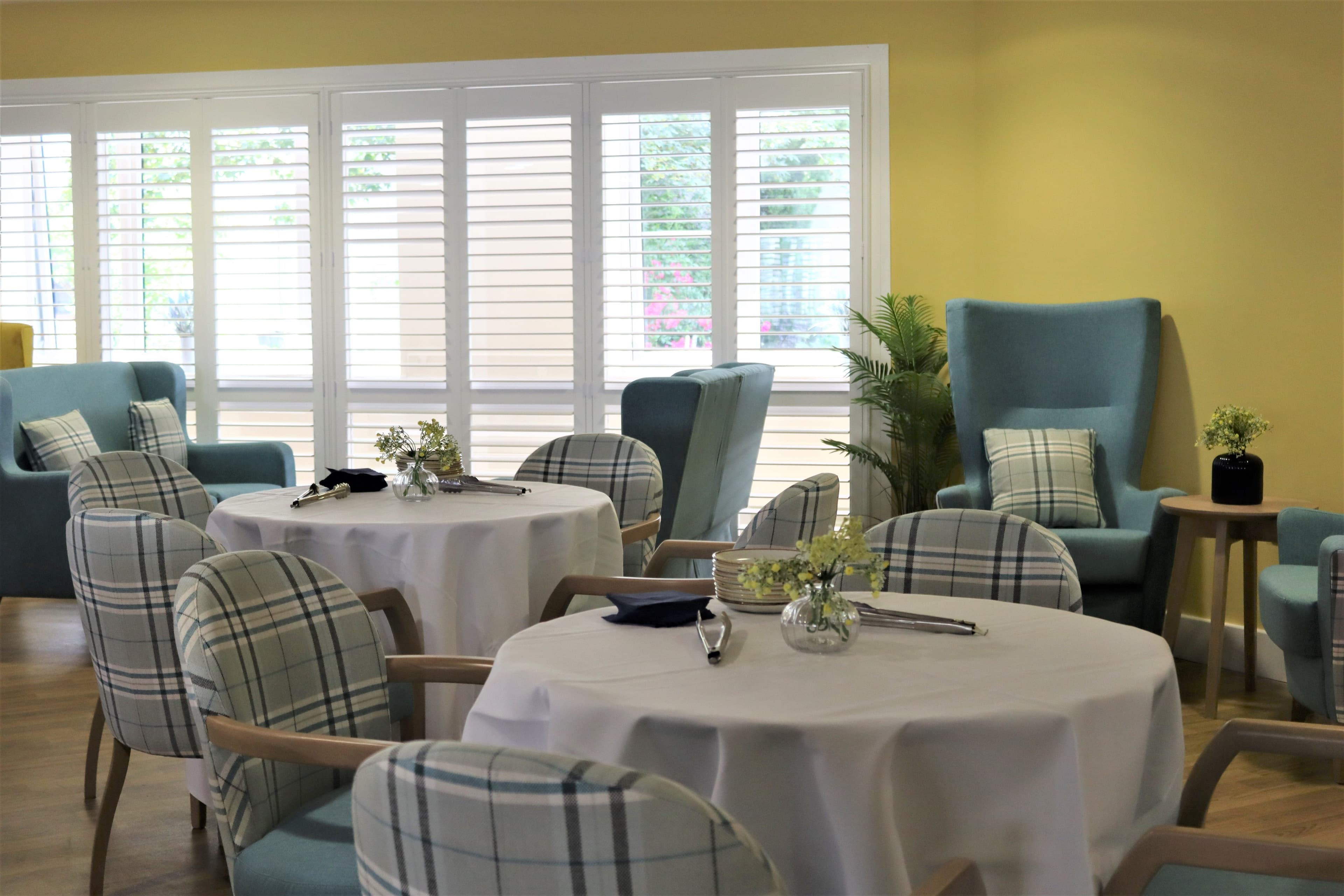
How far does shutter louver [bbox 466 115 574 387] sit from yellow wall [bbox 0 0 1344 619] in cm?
49

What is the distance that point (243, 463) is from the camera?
19.3 feet

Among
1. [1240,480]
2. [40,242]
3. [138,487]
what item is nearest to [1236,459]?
[1240,480]

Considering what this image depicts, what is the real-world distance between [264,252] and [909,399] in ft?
12.0

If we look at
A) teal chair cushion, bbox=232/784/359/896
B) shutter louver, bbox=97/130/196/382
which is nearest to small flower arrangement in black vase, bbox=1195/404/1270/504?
teal chair cushion, bbox=232/784/359/896

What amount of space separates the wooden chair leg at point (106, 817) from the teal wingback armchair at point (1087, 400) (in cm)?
309

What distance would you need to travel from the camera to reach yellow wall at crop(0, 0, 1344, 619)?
407 centimetres

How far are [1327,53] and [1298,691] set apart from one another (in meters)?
2.28

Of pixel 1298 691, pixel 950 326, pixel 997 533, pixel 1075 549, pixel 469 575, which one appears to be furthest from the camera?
pixel 950 326

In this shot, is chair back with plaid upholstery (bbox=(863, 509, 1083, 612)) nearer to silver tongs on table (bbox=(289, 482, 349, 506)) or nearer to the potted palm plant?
silver tongs on table (bbox=(289, 482, 349, 506))

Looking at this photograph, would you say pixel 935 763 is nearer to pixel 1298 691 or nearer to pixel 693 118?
pixel 1298 691

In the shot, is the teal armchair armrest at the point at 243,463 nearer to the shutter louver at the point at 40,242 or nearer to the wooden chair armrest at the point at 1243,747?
the shutter louver at the point at 40,242

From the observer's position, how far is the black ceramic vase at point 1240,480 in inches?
152

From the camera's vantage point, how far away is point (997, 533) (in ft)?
7.55

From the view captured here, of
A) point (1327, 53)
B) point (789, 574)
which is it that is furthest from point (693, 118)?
point (789, 574)
